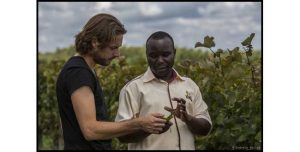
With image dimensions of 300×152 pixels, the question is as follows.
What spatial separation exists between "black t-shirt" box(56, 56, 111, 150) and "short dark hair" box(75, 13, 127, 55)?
0.09 meters

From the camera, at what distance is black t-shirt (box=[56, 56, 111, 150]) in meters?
3.23

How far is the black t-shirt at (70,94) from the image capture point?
10.6 ft

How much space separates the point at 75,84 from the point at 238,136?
150cm

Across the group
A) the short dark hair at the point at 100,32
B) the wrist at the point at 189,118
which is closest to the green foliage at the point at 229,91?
the wrist at the point at 189,118

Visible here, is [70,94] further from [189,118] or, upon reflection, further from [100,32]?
[189,118]

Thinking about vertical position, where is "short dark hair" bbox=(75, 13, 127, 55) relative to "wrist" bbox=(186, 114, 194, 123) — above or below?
above

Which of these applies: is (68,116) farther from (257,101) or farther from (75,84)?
(257,101)

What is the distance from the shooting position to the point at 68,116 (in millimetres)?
3348

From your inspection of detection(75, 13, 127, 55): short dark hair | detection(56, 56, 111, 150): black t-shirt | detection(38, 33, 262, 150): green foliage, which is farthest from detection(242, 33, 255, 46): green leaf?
detection(56, 56, 111, 150): black t-shirt

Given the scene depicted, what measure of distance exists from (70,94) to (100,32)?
1.33 feet

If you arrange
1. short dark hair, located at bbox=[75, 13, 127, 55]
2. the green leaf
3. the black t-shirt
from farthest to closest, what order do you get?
the green leaf < short dark hair, located at bbox=[75, 13, 127, 55] < the black t-shirt

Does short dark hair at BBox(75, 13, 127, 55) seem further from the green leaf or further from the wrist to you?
the green leaf

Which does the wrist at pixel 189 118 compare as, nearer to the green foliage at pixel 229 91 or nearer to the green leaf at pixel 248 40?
the green foliage at pixel 229 91

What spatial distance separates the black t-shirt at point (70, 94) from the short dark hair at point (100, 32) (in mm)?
89
